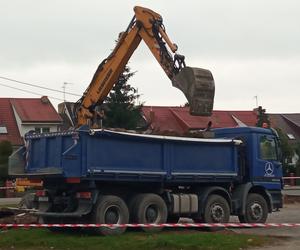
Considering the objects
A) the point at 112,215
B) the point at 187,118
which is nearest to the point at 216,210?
the point at 112,215

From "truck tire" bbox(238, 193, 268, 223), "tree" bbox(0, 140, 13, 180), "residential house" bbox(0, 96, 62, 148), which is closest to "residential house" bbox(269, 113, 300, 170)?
"residential house" bbox(0, 96, 62, 148)

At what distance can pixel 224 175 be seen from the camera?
1820 centimetres

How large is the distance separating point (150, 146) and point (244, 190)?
12.6ft

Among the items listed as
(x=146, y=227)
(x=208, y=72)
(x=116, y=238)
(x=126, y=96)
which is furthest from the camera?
(x=126, y=96)

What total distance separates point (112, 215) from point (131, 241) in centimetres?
172

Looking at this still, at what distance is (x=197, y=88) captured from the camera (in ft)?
59.0

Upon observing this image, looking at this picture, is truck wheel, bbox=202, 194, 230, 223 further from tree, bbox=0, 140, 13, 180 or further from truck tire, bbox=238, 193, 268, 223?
tree, bbox=0, 140, 13, 180

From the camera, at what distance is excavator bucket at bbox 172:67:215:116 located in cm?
1797

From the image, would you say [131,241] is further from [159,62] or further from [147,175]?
[159,62]

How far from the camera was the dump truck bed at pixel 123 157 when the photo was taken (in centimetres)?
1524

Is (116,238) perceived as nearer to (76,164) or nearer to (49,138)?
(76,164)

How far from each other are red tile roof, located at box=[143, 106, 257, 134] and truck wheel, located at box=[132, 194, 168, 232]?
51.7 m

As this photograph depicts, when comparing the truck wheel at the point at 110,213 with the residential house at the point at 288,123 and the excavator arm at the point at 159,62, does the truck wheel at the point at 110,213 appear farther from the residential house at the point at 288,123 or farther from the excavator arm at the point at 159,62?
the residential house at the point at 288,123

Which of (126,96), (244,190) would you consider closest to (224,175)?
(244,190)
